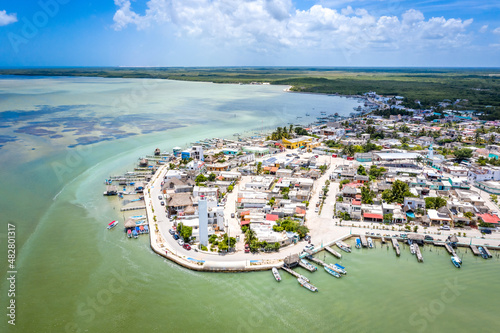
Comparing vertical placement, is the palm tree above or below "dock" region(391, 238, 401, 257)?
above

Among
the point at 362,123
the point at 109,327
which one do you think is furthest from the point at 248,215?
the point at 362,123

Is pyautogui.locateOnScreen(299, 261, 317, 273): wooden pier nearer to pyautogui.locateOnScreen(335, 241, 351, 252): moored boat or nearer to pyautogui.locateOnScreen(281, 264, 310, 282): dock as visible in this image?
pyautogui.locateOnScreen(281, 264, 310, 282): dock

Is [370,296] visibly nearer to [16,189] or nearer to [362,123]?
[16,189]

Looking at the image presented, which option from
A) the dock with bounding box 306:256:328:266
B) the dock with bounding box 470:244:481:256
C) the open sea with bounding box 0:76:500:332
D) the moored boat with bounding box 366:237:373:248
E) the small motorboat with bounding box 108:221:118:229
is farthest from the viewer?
the small motorboat with bounding box 108:221:118:229

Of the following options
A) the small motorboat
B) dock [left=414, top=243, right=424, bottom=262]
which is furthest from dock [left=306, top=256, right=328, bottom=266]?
the small motorboat

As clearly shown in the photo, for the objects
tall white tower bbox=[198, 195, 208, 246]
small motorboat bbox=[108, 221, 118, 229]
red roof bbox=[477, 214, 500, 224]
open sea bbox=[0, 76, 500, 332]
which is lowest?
open sea bbox=[0, 76, 500, 332]

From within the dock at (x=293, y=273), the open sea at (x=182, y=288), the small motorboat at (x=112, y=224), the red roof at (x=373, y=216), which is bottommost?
the open sea at (x=182, y=288)

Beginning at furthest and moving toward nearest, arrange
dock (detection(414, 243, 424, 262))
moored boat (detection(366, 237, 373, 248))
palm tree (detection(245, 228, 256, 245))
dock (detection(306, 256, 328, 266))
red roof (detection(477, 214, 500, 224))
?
red roof (detection(477, 214, 500, 224)), moored boat (detection(366, 237, 373, 248)), palm tree (detection(245, 228, 256, 245)), dock (detection(414, 243, 424, 262)), dock (detection(306, 256, 328, 266))

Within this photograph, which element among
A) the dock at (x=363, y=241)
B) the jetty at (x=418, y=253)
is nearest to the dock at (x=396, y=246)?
the jetty at (x=418, y=253)

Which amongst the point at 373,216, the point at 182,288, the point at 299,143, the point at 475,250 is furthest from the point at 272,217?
the point at 299,143

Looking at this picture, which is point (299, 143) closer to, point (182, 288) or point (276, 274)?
point (276, 274)

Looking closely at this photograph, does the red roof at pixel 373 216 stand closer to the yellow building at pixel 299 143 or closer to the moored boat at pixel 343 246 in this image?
the moored boat at pixel 343 246
